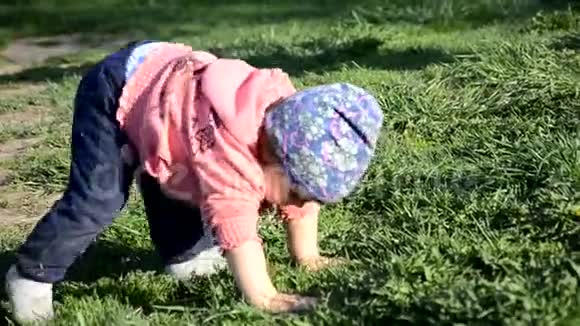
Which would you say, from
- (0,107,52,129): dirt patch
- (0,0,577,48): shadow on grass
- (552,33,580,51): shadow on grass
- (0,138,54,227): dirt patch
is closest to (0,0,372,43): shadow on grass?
(0,0,577,48): shadow on grass

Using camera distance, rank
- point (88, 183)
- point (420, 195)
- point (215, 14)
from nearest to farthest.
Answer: point (88, 183) → point (420, 195) → point (215, 14)

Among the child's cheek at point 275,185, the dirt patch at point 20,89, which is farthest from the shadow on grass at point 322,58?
the child's cheek at point 275,185

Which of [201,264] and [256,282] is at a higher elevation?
[256,282]

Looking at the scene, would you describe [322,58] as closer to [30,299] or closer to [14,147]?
[14,147]

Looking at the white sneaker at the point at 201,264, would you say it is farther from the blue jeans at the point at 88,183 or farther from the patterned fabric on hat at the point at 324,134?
the patterned fabric on hat at the point at 324,134

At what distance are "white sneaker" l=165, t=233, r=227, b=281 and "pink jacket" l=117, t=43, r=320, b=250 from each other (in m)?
0.37

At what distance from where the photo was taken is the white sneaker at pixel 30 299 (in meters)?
3.71

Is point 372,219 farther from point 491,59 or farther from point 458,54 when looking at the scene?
point 458,54

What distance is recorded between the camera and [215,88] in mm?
3439

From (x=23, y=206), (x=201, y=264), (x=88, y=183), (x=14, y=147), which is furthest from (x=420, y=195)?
(x=14, y=147)

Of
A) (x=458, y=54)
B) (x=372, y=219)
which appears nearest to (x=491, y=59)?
(x=458, y=54)

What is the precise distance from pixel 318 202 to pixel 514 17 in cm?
580

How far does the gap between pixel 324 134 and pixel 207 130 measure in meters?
0.33

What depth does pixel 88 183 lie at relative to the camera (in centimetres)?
365
